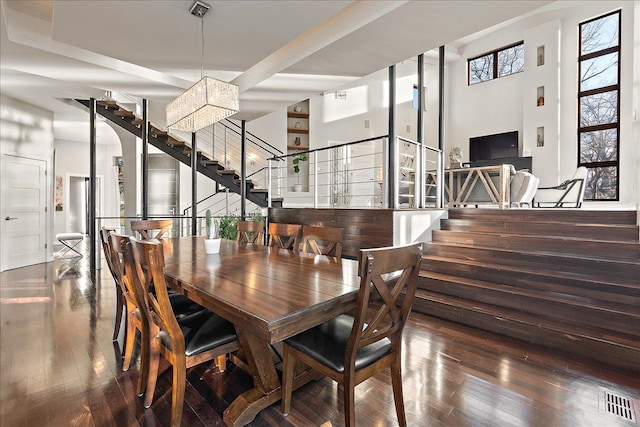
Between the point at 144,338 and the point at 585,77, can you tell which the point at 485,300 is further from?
the point at 585,77

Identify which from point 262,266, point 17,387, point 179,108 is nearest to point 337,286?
point 262,266

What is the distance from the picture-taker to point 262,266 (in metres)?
2.12

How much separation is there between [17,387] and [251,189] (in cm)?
477

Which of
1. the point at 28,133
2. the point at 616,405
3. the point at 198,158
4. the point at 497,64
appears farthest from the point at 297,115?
the point at 616,405

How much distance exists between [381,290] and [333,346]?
38 centimetres

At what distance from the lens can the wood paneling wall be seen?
3.77 meters

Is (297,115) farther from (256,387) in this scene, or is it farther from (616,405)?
(616,405)

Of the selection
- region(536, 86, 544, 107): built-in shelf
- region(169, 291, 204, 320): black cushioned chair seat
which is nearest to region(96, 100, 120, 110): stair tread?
region(169, 291, 204, 320): black cushioned chair seat

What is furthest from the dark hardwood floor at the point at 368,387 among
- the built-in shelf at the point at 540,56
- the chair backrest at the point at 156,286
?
the built-in shelf at the point at 540,56

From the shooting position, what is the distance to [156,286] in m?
1.52

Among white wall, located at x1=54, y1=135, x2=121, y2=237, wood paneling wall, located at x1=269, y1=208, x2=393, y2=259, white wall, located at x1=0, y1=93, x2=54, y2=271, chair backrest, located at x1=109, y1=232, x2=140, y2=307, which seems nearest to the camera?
chair backrest, located at x1=109, y1=232, x2=140, y2=307

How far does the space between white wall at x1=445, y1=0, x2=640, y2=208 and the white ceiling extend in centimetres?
490

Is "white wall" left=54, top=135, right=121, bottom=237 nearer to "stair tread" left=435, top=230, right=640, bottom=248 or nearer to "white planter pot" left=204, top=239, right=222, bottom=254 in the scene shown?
"white planter pot" left=204, top=239, right=222, bottom=254

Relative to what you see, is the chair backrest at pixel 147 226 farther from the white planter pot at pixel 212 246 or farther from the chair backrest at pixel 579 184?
the chair backrest at pixel 579 184
